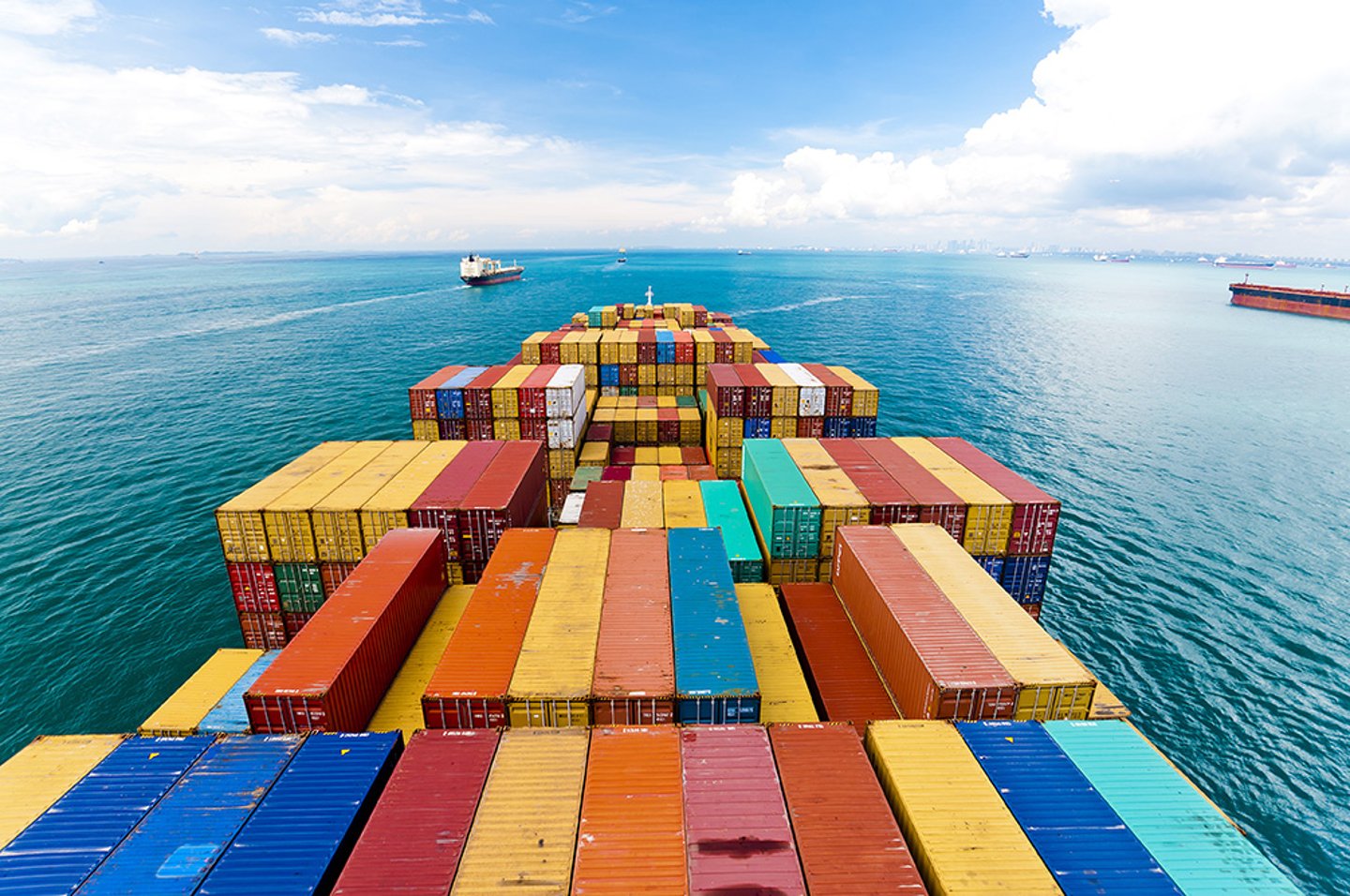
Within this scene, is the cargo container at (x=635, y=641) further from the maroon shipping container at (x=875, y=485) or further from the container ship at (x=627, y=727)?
the maroon shipping container at (x=875, y=485)

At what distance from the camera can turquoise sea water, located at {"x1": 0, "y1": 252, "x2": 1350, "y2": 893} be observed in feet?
86.3

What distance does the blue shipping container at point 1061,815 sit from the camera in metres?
11.1

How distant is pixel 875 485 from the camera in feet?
92.2

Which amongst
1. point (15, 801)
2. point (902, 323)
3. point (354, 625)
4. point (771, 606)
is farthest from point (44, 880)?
point (902, 323)

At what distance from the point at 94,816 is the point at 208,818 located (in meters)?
2.49

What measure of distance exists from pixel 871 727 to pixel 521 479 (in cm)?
1888

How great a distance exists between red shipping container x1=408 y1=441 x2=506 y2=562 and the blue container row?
1114 centimetres

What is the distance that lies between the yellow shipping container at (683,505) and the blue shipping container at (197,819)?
16.8m

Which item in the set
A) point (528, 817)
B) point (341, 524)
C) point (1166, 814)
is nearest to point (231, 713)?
point (341, 524)

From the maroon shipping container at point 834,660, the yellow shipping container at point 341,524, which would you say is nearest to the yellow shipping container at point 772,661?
the maroon shipping container at point 834,660

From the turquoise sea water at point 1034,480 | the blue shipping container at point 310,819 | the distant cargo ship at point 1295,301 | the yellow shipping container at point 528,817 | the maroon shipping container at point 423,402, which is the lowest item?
the turquoise sea water at point 1034,480

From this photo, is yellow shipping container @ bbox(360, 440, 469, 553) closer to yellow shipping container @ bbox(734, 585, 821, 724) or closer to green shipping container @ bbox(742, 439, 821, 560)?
yellow shipping container @ bbox(734, 585, 821, 724)

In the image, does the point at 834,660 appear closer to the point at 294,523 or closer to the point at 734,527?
the point at 734,527

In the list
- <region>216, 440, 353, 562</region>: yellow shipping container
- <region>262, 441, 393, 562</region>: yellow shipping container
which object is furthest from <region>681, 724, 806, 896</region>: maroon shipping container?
<region>216, 440, 353, 562</region>: yellow shipping container
